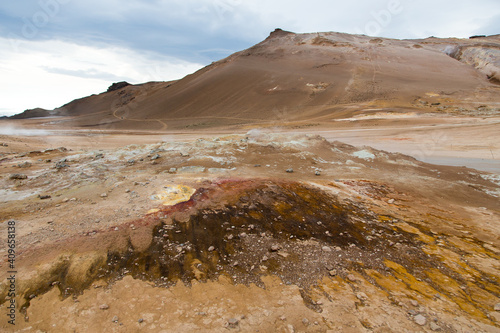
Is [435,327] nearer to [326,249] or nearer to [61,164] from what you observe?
[326,249]

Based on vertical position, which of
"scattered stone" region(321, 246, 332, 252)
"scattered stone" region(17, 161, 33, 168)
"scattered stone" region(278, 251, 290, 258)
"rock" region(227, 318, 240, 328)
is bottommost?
"scattered stone" region(321, 246, 332, 252)

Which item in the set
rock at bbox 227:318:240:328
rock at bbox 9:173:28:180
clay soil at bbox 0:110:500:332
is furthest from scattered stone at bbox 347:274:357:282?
rock at bbox 9:173:28:180

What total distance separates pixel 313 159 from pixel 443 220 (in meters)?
4.01

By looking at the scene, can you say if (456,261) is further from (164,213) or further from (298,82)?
(298,82)

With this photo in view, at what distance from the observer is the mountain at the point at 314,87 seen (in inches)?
1227

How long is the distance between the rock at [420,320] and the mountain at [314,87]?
26.2 meters

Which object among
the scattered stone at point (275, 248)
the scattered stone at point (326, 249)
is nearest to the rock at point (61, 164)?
the scattered stone at point (275, 248)

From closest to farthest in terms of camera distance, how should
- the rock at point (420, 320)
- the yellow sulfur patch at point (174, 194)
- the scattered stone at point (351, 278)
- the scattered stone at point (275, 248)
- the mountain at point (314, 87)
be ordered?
the rock at point (420, 320)
the scattered stone at point (351, 278)
the scattered stone at point (275, 248)
the yellow sulfur patch at point (174, 194)
the mountain at point (314, 87)

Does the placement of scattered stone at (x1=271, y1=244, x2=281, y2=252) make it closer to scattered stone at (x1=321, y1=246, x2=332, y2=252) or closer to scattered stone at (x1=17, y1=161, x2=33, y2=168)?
scattered stone at (x1=321, y1=246, x2=332, y2=252)

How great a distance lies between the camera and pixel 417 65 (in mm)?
44156

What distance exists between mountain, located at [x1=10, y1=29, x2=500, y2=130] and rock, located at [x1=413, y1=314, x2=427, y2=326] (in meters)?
26.2

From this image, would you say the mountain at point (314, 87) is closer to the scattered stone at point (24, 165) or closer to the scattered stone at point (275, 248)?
the scattered stone at point (24, 165)

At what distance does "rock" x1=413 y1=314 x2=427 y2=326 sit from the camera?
2.49 metres

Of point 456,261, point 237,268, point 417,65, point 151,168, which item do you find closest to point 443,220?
point 456,261
